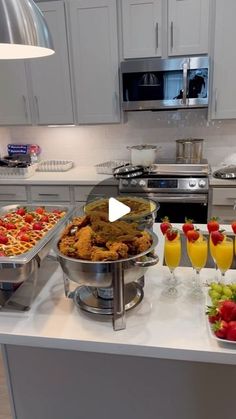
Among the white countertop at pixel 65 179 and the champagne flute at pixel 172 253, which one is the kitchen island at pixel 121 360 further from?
the white countertop at pixel 65 179

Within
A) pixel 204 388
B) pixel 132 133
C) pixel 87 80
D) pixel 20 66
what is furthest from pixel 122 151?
pixel 204 388

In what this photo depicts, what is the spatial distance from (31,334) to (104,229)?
41 centimetres

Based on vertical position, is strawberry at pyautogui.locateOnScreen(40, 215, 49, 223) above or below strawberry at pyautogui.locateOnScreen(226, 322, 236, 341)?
above

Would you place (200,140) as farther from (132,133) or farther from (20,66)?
(20,66)

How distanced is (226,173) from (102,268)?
217cm

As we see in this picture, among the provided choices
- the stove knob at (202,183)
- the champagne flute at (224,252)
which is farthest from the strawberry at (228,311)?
the stove knob at (202,183)

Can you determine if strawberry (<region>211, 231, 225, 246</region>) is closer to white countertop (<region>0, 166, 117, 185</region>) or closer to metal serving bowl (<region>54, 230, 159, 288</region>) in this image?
metal serving bowl (<region>54, 230, 159, 288</region>)

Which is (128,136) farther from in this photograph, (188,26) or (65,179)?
(188,26)

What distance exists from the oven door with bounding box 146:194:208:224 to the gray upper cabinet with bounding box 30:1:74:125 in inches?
46.7

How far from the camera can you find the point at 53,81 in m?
A: 3.17

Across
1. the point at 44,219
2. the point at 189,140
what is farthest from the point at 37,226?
the point at 189,140

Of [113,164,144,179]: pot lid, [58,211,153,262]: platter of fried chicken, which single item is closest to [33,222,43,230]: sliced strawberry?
[58,211,153,262]: platter of fried chicken

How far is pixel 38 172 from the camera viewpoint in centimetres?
343

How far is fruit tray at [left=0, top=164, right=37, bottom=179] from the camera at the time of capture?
3207 mm
